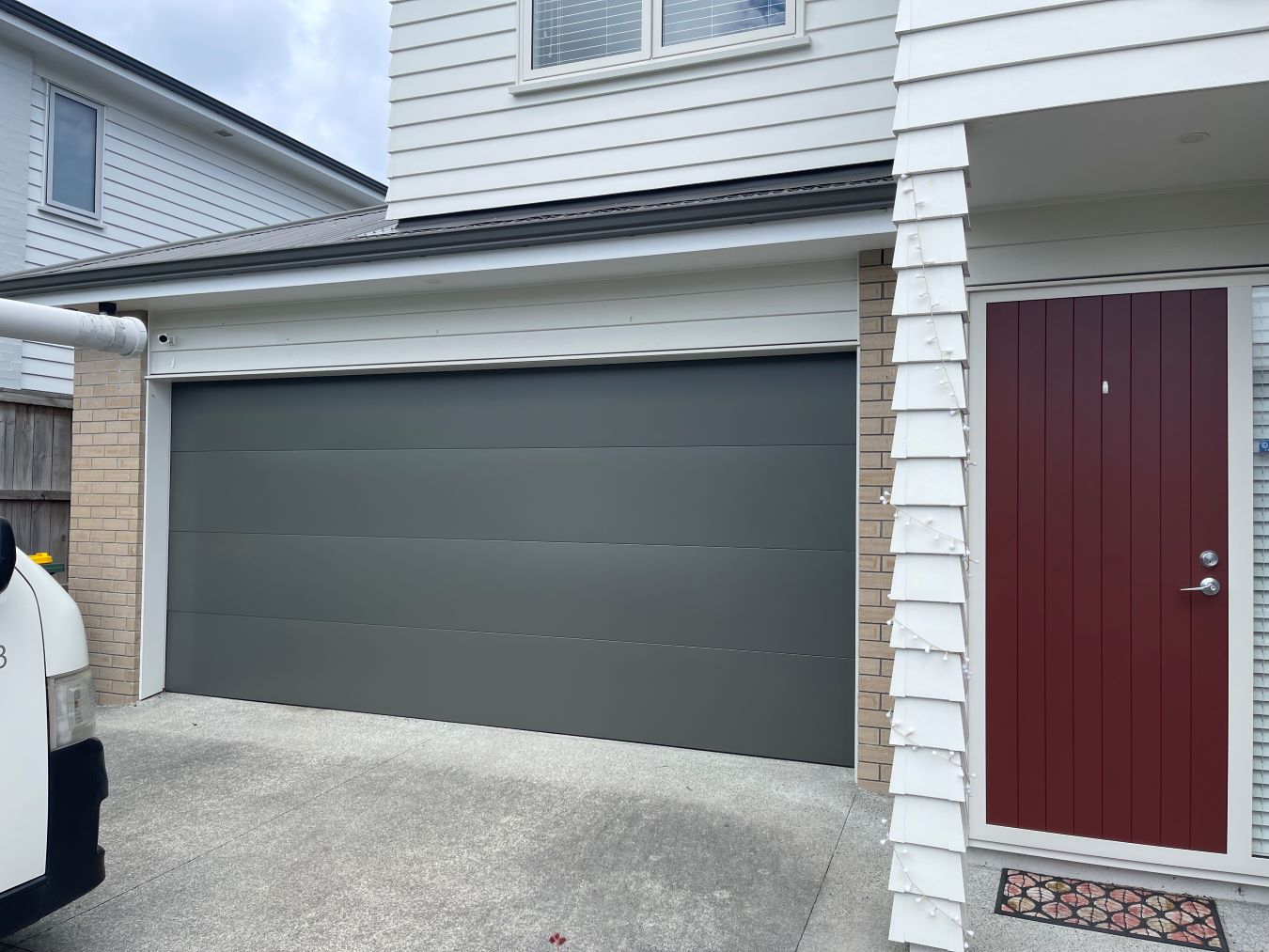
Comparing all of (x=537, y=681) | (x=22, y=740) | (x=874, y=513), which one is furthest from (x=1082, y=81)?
(x=537, y=681)

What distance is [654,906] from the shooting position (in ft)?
10.8

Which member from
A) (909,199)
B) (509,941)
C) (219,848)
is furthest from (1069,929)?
(219,848)

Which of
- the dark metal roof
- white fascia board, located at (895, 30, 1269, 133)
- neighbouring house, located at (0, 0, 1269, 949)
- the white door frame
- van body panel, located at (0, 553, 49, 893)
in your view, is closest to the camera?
van body panel, located at (0, 553, 49, 893)

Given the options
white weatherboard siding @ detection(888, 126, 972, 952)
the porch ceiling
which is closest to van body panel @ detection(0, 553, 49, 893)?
white weatherboard siding @ detection(888, 126, 972, 952)

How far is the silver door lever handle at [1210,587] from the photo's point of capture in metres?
3.43

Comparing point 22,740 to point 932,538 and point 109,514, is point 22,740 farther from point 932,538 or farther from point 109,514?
point 109,514

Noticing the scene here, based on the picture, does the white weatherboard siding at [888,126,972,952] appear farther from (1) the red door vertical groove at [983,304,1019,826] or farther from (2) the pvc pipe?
(2) the pvc pipe

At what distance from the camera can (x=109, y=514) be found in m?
A: 6.23

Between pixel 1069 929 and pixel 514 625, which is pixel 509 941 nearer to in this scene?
pixel 1069 929

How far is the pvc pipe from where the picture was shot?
270cm

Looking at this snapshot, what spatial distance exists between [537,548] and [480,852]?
6.85 ft

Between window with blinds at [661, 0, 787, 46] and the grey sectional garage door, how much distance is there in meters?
2.13

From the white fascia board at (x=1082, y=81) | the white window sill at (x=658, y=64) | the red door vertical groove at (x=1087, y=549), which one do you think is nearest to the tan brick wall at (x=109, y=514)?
the white window sill at (x=658, y=64)

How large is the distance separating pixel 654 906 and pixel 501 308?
11.7 feet
